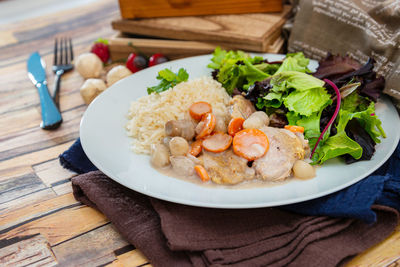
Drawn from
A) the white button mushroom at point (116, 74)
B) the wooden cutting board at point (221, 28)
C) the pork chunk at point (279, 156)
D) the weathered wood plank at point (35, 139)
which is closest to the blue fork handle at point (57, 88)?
the weathered wood plank at point (35, 139)

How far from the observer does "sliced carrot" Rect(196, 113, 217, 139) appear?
2254mm

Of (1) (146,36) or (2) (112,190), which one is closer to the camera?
(2) (112,190)

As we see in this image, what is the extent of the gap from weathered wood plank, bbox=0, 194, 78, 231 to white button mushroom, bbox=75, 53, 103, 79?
140 centimetres

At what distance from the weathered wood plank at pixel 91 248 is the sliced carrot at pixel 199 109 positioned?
0.81m

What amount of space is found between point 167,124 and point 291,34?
148cm

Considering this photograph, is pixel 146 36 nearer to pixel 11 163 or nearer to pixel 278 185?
pixel 11 163

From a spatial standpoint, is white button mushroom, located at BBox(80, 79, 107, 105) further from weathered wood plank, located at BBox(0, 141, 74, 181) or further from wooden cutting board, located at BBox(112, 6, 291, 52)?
wooden cutting board, located at BBox(112, 6, 291, 52)

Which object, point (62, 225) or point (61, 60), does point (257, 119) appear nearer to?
point (62, 225)

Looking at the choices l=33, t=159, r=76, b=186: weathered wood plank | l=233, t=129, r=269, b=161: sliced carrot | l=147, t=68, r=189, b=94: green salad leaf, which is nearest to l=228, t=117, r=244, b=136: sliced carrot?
l=233, t=129, r=269, b=161: sliced carrot

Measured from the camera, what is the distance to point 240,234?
1.81 metres

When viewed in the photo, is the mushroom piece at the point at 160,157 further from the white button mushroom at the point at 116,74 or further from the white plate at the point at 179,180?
the white button mushroom at the point at 116,74

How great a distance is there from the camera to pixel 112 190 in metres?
2.10

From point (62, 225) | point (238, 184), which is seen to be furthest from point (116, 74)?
point (238, 184)

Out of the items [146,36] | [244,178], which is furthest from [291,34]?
[244,178]
